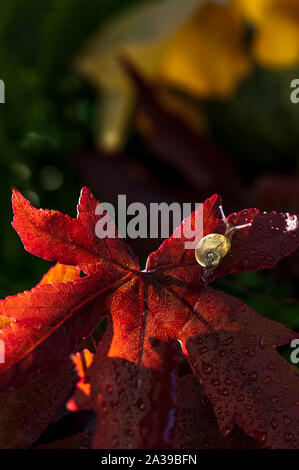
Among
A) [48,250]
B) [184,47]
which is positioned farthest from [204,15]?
[48,250]

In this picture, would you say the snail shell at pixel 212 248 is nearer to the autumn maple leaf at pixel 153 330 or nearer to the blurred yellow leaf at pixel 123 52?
the autumn maple leaf at pixel 153 330

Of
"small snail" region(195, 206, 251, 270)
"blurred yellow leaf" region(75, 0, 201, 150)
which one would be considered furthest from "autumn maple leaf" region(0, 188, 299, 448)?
"blurred yellow leaf" region(75, 0, 201, 150)

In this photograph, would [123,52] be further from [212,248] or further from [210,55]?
[212,248]

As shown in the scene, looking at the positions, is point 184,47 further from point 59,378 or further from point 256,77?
point 59,378

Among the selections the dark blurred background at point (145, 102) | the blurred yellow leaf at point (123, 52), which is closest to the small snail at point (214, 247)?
the dark blurred background at point (145, 102)

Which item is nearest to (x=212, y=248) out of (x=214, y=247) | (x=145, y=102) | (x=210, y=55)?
(x=214, y=247)

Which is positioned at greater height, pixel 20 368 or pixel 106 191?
pixel 106 191

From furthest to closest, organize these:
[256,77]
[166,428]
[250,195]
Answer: [256,77], [250,195], [166,428]
